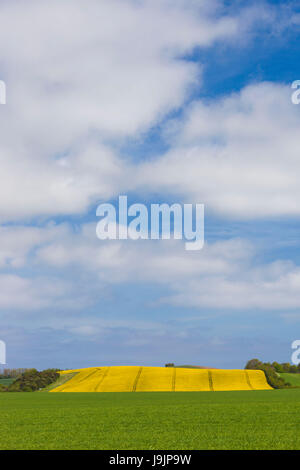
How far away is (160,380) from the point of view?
236 feet

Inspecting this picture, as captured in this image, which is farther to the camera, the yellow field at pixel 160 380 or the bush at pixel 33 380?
the bush at pixel 33 380

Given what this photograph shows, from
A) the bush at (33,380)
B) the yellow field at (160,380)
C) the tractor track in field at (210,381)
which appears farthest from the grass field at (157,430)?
the bush at (33,380)

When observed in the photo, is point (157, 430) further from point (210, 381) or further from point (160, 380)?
point (210, 381)

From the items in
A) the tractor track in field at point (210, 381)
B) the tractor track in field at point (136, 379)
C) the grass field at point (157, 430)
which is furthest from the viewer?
the tractor track in field at point (136, 379)

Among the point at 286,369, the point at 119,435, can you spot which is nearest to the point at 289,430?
the point at 119,435

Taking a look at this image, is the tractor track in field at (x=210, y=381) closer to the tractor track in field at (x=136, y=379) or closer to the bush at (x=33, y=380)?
the tractor track in field at (x=136, y=379)

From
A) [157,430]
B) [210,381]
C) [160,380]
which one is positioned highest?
[157,430]

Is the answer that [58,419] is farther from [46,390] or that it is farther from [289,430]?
[46,390]

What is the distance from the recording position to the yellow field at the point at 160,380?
6819 centimetres

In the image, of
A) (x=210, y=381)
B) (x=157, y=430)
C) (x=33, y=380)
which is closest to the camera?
(x=157, y=430)

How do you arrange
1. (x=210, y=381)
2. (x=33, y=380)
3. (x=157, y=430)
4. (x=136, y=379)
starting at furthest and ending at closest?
1. (x=33, y=380)
2. (x=136, y=379)
3. (x=210, y=381)
4. (x=157, y=430)

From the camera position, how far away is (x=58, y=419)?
25.5 metres

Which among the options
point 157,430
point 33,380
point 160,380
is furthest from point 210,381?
point 157,430
